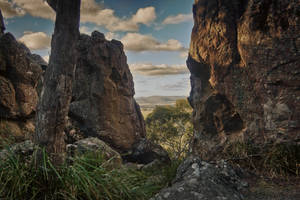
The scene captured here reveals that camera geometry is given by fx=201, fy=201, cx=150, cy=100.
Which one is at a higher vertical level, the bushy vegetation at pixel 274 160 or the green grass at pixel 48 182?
the green grass at pixel 48 182

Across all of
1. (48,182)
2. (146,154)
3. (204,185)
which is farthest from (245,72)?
(146,154)

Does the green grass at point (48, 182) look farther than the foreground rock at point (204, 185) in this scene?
No

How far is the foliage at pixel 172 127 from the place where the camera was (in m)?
25.0

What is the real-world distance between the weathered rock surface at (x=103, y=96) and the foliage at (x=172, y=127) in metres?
7.06

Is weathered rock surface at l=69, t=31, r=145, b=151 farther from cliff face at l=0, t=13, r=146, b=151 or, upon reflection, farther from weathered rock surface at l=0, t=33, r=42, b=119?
weathered rock surface at l=0, t=33, r=42, b=119

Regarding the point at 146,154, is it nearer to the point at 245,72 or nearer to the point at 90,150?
the point at 245,72

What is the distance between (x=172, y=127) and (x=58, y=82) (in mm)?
24123

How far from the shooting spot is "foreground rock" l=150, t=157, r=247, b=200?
11.6 ft

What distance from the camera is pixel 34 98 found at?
13.6 meters

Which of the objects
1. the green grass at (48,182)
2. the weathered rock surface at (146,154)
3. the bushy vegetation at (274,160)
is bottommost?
the weathered rock surface at (146,154)

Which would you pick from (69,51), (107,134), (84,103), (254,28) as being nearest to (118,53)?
(84,103)

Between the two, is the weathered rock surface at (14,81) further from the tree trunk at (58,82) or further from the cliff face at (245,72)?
the cliff face at (245,72)

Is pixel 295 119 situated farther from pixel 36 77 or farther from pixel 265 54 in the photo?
pixel 36 77

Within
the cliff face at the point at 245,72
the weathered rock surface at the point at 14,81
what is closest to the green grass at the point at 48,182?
the cliff face at the point at 245,72
